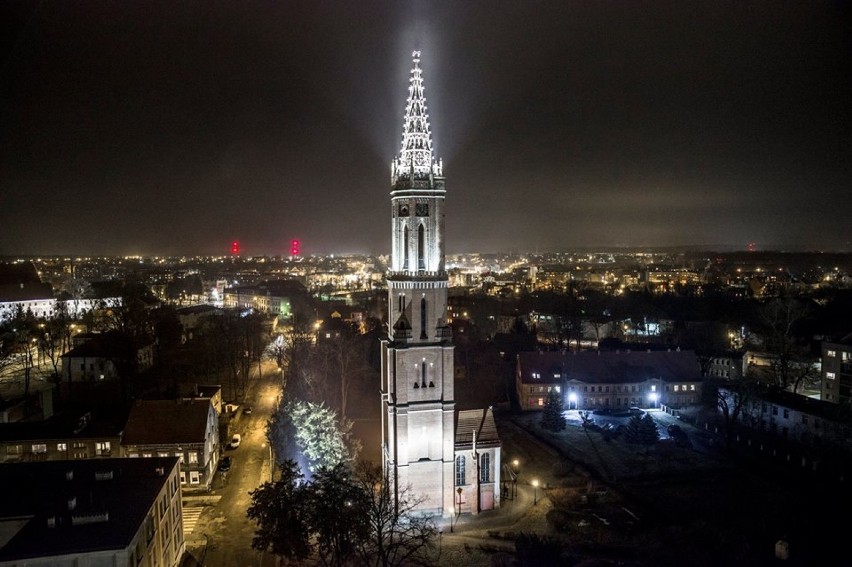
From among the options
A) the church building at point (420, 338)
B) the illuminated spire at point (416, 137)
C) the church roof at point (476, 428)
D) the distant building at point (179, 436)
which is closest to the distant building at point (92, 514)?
the distant building at point (179, 436)

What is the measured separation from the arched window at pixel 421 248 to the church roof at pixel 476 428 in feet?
28.9

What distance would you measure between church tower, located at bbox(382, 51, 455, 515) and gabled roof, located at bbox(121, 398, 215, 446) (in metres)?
14.9

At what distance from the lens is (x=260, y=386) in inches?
2281

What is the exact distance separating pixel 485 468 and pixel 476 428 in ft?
7.61

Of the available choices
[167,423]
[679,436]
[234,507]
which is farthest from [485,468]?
[167,423]

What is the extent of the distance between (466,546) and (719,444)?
26242 millimetres

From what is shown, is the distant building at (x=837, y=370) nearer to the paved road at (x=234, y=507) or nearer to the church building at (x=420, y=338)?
the church building at (x=420, y=338)

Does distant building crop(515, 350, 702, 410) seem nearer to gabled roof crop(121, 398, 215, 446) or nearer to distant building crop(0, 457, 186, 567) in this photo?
gabled roof crop(121, 398, 215, 446)

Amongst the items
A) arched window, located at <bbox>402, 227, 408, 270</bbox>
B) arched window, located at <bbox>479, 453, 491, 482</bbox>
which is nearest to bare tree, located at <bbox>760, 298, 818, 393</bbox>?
arched window, located at <bbox>479, 453, 491, 482</bbox>

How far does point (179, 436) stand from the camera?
113 feet

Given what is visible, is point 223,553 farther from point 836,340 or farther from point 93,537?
point 836,340

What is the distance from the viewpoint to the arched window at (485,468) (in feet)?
96.2

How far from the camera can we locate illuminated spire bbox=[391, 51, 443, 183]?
2817 centimetres

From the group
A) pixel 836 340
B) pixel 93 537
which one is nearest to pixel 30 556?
pixel 93 537
